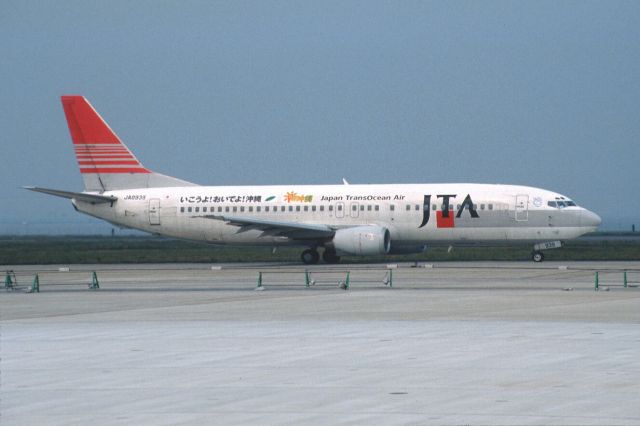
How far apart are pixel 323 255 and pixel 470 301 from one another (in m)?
25.8

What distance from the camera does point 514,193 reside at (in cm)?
4984

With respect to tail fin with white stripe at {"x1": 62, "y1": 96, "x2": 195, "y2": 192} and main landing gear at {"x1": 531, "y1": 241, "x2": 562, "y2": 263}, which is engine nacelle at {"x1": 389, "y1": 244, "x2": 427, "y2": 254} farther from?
tail fin with white stripe at {"x1": 62, "y1": 96, "x2": 195, "y2": 192}

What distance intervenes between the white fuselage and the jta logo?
46mm

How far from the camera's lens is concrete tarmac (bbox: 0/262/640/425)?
1155cm

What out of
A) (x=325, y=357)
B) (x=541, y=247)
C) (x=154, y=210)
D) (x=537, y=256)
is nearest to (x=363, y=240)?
(x=537, y=256)

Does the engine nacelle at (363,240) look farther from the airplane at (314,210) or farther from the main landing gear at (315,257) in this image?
the main landing gear at (315,257)

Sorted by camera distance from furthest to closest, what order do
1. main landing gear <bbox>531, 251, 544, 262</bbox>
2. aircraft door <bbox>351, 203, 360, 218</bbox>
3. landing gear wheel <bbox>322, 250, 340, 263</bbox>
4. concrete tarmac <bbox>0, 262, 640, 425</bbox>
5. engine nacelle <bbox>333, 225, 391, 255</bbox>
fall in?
landing gear wheel <bbox>322, 250, 340, 263</bbox>, aircraft door <bbox>351, 203, 360, 218</bbox>, main landing gear <bbox>531, 251, 544, 262</bbox>, engine nacelle <bbox>333, 225, 391, 255</bbox>, concrete tarmac <bbox>0, 262, 640, 425</bbox>

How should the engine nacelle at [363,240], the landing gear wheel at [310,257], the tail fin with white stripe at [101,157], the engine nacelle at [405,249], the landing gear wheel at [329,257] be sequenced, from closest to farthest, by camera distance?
the engine nacelle at [363,240] → the landing gear wheel at [310,257] → the landing gear wheel at [329,257] → the engine nacelle at [405,249] → the tail fin with white stripe at [101,157]

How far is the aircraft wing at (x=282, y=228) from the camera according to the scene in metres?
50.4

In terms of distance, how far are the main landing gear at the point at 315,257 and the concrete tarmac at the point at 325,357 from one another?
20352 millimetres

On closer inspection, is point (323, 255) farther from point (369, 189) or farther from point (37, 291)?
point (37, 291)

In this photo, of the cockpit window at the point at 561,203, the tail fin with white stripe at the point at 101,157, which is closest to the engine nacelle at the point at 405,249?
the cockpit window at the point at 561,203

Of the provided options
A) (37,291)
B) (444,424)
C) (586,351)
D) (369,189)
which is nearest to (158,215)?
(369,189)

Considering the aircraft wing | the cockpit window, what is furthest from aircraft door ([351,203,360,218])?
the cockpit window
